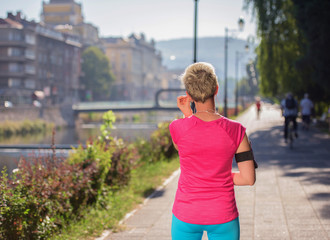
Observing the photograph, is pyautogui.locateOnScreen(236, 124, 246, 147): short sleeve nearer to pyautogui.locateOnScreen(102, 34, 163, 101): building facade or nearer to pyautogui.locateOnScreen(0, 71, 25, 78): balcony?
pyautogui.locateOnScreen(0, 71, 25, 78): balcony

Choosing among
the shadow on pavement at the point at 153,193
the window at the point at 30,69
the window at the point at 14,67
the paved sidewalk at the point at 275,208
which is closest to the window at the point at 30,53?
the window at the point at 30,69

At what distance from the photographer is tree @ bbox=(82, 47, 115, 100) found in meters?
103

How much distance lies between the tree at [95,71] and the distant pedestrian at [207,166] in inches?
3961

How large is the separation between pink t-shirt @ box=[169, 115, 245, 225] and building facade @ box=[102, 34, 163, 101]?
130938 millimetres

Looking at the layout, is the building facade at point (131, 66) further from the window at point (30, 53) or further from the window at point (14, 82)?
the window at point (14, 82)

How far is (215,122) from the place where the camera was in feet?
9.55

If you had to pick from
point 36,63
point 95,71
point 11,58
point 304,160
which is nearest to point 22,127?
point 11,58

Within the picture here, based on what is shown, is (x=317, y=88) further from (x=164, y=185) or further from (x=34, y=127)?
(x=34, y=127)

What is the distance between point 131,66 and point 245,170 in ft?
471

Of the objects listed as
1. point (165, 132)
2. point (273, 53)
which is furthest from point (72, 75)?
point (165, 132)

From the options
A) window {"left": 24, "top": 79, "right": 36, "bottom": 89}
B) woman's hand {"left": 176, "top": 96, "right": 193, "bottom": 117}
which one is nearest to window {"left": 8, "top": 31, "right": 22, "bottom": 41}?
window {"left": 24, "top": 79, "right": 36, "bottom": 89}

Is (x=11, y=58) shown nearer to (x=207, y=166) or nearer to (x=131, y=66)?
(x=131, y=66)

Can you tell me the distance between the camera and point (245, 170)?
9.66 ft

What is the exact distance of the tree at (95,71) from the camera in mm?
102812
